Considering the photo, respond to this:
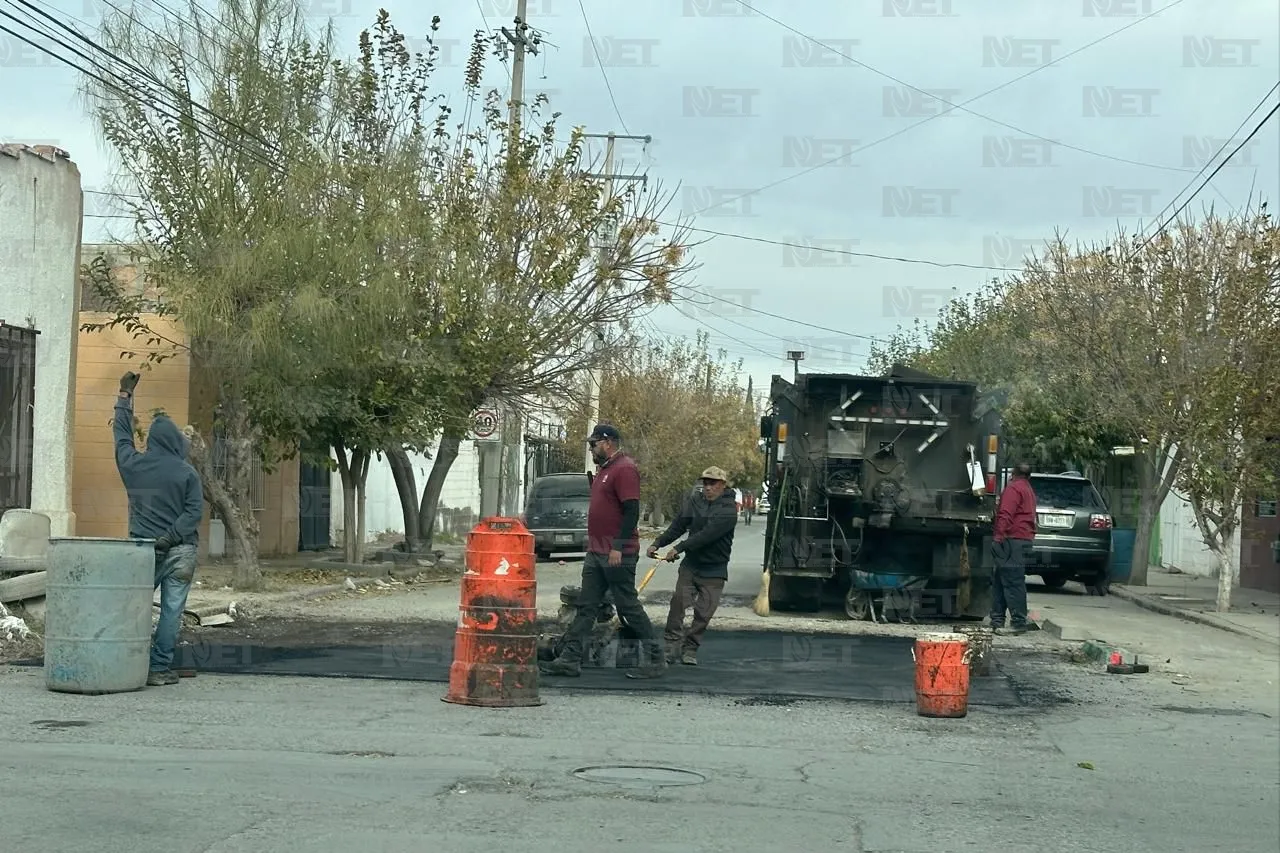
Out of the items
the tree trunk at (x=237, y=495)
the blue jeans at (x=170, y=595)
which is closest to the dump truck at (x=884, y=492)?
the tree trunk at (x=237, y=495)

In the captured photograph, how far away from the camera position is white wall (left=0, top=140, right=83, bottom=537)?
17297 mm

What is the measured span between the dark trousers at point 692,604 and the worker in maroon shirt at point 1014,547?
481cm

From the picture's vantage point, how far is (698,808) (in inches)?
290

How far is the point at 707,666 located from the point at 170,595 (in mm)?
4368

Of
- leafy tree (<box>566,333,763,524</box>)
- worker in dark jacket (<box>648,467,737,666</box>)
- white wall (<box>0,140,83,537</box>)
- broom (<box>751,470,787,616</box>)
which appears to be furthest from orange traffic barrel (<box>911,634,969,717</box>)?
leafy tree (<box>566,333,763,524</box>)

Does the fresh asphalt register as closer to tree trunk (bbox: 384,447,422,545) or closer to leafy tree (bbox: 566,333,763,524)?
tree trunk (bbox: 384,447,422,545)

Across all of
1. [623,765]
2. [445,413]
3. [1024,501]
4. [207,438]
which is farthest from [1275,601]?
[623,765]

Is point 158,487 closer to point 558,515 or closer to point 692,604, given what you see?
point 692,604

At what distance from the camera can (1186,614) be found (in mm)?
20156

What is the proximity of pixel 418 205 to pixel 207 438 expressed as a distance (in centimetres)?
523

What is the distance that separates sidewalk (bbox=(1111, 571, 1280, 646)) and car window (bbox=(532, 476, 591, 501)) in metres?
10.6

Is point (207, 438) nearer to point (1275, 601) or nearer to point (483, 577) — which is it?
point (483, 577)

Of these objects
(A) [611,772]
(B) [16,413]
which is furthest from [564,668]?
(B) [16,413]

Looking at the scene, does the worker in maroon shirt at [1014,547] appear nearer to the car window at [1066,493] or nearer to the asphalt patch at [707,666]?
the asphalt patch at [707,666]
